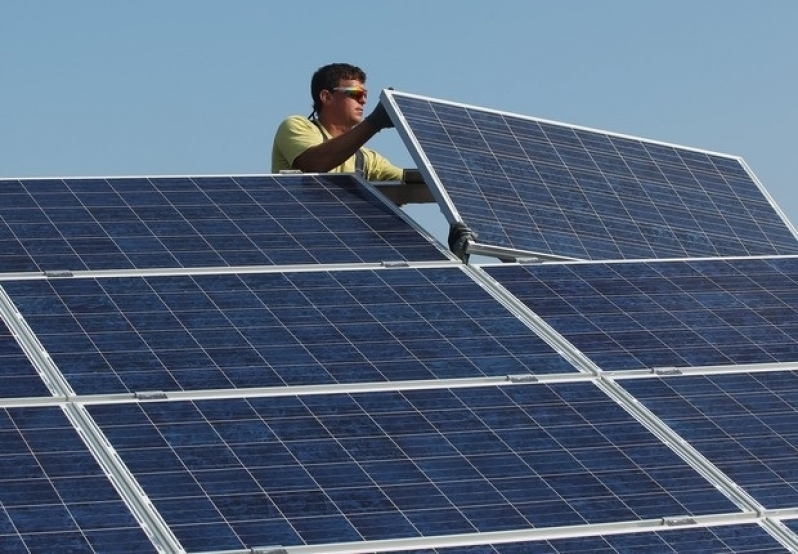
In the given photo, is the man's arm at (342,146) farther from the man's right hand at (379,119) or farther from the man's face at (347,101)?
the man's face at (347,101)

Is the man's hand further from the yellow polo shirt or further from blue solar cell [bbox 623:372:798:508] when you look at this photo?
blue solar cell [bbox 623:372:798:508]

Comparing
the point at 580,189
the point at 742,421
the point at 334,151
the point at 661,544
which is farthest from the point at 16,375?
the point at 580,189

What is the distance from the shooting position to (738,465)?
49.9 ft

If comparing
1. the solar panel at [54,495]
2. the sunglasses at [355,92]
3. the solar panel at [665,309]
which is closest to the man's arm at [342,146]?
the sunglasses at [355,92]

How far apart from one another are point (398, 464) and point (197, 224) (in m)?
4.21

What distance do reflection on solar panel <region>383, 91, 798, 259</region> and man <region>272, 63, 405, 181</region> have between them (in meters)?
0.62

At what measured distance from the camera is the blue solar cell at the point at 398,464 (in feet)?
44.1

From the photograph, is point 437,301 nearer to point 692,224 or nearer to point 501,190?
point 501,190

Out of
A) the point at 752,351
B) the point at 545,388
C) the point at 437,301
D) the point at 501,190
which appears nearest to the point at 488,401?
the point at 545,388

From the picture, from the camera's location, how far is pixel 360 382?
50.3ft

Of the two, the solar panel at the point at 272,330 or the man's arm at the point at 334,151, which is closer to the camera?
the solar panel at the point at 272,330

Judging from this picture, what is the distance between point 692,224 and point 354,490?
7153mm

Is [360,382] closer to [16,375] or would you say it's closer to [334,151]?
[16,375]

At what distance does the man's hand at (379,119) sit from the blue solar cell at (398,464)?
429 cm
